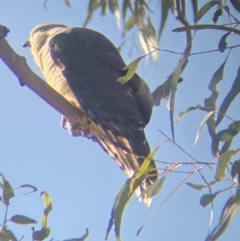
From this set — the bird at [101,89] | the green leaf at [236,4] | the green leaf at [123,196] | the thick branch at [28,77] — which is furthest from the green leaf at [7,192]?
Result: the green leaf at [236,4]

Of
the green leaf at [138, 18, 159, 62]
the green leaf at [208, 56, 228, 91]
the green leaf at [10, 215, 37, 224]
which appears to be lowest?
the green leaf at [10, 215, 37, 224]

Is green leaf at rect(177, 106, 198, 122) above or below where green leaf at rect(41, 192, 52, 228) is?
above

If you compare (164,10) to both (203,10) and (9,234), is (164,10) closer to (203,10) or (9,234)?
(203,10)

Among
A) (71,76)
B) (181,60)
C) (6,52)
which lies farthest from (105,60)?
(181,60)

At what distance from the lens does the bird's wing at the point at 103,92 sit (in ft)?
9.55

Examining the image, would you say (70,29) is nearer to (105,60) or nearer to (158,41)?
(105,60)

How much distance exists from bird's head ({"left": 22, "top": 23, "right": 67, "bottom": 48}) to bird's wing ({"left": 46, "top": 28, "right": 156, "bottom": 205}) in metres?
0.38

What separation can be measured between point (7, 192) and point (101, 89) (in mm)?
1365

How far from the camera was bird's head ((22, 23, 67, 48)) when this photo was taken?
167 inches

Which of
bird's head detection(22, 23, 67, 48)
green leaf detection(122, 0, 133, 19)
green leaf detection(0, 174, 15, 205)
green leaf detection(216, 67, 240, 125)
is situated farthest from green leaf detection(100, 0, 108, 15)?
bird's head detection(22, 23, 67, 48)

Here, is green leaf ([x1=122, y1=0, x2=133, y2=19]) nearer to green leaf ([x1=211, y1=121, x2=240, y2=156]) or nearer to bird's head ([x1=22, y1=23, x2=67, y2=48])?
green leaf ([x1=211, y1=121, x2=240, y2=156])

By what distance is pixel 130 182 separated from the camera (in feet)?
6.75

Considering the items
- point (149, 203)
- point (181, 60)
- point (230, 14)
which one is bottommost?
point (149, 203)

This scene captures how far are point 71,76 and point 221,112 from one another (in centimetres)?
157
